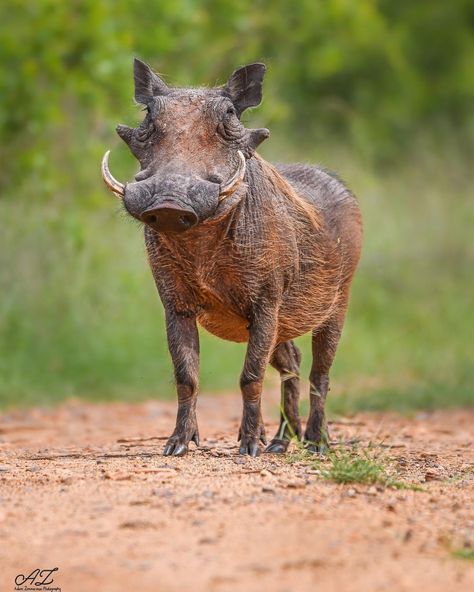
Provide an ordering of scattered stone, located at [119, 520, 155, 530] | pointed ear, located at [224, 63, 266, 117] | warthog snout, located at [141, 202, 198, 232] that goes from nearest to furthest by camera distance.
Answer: scattered stone, located at [119, 520, 155, 530]
warthog snout, located at [141, 202, 198, 232]
pointed ear, located at [224, 63, 266, 117]

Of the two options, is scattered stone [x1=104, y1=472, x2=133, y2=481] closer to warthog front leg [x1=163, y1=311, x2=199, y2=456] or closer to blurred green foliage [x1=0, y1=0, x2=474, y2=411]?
warthog front leg [x1=163, y1=311, x2=199, y2=456]

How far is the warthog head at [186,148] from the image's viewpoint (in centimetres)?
578

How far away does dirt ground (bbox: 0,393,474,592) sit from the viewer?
13.3 ft

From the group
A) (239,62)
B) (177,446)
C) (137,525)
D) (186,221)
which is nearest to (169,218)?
(186,221)

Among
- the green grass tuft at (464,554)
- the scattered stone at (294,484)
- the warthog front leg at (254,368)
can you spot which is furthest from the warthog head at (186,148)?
the green grass tuft at (464,554)

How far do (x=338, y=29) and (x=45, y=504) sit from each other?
16.3 meters

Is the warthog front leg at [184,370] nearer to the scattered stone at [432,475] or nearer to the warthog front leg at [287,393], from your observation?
the warthog front leg at [287,393]

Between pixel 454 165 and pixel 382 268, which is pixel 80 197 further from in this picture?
pixel 454 165

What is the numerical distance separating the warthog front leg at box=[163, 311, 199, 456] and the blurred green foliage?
180cm

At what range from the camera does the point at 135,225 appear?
13.0 meters

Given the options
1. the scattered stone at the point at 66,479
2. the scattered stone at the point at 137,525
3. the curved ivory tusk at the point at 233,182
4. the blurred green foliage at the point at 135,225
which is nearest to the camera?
the scattered stone at the point at 137,525

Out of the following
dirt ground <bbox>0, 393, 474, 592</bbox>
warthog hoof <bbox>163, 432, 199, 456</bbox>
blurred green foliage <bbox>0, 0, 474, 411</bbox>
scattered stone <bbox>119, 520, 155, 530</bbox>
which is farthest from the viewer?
blurred green foliage <bbox>0, 0, 474, 411</bbox>

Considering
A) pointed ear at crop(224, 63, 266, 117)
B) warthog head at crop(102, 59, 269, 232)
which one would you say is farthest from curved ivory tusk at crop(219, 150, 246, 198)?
pointed ear at crop(224, 63, 266, 117)

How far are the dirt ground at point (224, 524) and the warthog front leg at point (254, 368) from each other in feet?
0.49
